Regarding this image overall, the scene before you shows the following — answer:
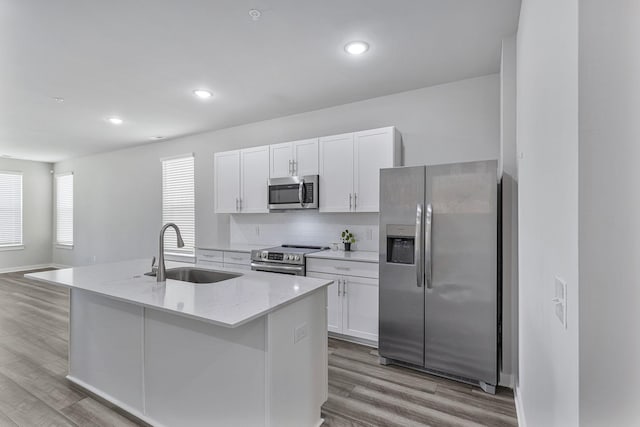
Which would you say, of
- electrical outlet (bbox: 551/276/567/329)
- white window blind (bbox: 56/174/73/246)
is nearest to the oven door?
electrical outlet (bbox: 551/276/567/329)

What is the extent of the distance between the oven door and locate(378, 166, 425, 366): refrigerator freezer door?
1030 millimetres

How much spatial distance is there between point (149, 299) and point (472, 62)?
3.23 meters

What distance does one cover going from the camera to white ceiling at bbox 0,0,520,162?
218 cm

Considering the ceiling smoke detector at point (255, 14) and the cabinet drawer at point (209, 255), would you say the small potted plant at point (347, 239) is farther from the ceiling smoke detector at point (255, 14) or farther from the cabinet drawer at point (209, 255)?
the ceiling smoke detector at point (255, 14)

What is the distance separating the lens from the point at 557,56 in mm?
1033

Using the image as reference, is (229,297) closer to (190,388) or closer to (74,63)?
(190,388)

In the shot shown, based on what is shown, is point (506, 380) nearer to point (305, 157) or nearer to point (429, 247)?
point (429, 247)

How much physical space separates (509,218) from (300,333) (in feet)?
6.25

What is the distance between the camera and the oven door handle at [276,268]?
361 centimetres

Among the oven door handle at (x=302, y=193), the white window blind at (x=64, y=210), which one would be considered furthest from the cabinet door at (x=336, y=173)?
the white window blind at (x=64, y=210)

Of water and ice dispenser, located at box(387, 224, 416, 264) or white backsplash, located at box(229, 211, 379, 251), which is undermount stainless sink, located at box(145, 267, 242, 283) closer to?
water and ice dispenser, located at box(387, 224, 416, 264)

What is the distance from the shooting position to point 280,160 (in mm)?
4188

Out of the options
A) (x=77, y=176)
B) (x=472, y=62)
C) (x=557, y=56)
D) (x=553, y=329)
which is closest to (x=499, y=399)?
(x=553, y=329)

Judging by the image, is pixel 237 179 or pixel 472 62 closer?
pixel 472 62
